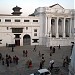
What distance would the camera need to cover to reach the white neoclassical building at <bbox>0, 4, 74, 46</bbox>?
2050 inches

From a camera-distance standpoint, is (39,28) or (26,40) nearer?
(26,40)

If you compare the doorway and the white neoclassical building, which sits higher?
the white neoclassical building

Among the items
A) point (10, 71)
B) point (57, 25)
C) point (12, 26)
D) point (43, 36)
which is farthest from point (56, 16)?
point (10, 71)

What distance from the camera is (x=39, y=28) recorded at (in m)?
54.4

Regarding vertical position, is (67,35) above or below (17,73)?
above

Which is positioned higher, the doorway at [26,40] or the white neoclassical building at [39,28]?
the white neoclassical building at [39,28]

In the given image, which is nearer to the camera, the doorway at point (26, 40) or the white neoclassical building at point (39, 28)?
the white neoclassical building at point (39, 28)

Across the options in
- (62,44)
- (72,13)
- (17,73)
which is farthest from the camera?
(72,13)

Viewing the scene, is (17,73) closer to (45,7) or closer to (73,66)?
(73,66)

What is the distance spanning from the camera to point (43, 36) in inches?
2110

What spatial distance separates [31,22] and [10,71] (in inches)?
1174

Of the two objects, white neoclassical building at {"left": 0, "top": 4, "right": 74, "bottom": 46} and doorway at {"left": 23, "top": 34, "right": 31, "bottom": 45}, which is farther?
doorway at {"left": 23, "top": 34, "right": 31, "bottom": 45}

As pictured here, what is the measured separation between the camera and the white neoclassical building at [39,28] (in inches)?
2050

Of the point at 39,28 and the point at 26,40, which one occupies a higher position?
the point at 39,28
